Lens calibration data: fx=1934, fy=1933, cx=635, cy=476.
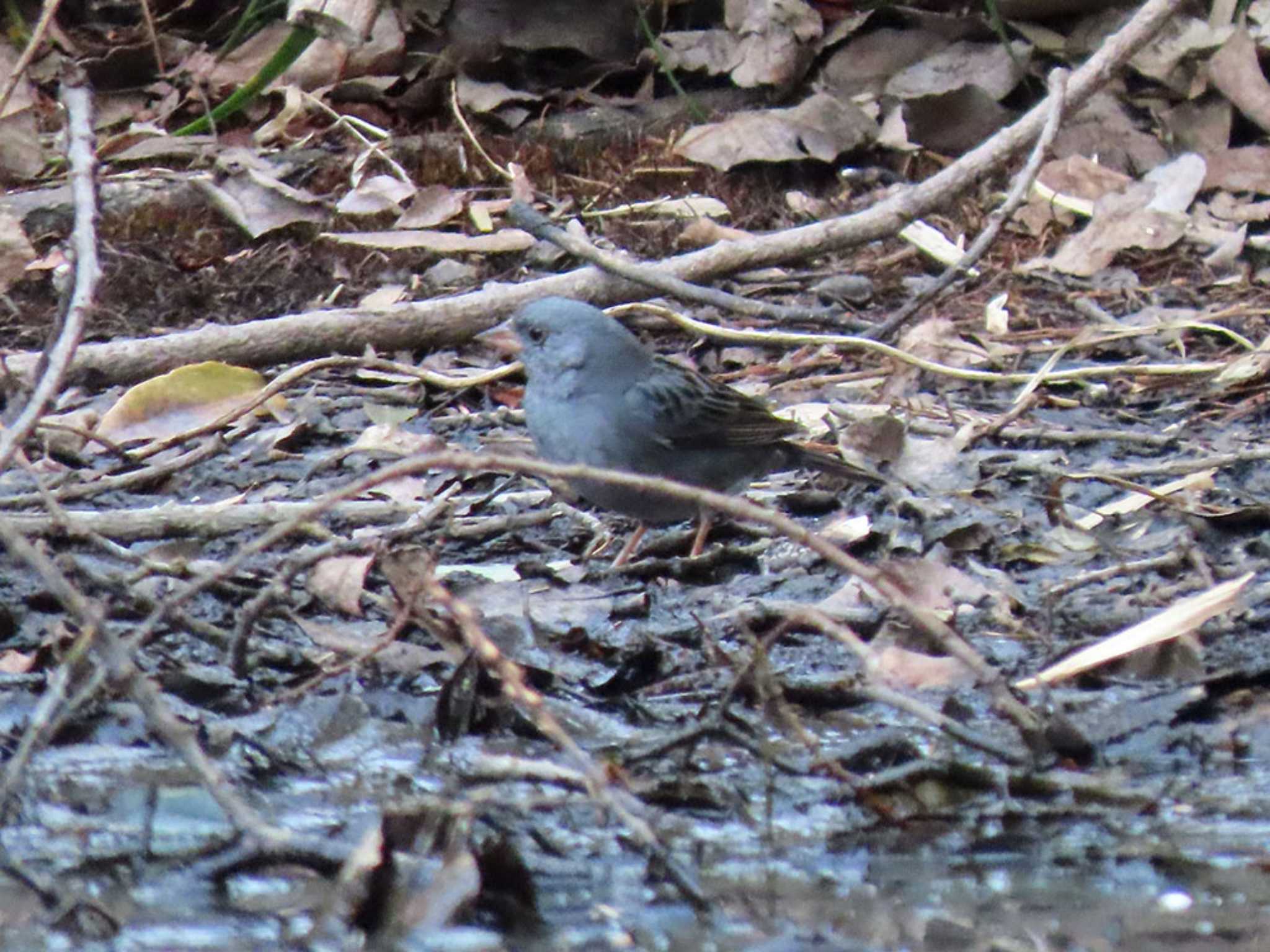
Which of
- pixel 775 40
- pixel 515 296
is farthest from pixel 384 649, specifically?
pixel 775 40

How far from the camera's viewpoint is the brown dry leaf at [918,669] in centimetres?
325

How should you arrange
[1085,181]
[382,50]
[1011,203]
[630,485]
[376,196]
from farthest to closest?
[382,50] < [1085,181] < [376,196] < [1011,203] < [630,485]

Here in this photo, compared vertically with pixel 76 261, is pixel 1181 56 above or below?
below

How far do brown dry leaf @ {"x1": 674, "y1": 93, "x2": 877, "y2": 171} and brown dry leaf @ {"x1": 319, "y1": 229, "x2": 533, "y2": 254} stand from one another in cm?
84

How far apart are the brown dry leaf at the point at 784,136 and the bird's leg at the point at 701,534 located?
102 inches

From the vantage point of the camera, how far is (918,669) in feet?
10.7

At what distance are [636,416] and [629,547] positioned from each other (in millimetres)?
394

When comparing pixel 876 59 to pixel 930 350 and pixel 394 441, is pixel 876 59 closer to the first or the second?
pixel 930 350

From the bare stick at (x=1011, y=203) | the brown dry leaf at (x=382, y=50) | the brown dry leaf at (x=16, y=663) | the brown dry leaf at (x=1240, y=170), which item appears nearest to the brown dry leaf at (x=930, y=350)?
the bare stick at (x=1011, y=203)

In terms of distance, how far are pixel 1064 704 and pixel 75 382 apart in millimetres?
2767

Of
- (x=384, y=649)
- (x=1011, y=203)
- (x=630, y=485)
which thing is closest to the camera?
(x=630, y=485)

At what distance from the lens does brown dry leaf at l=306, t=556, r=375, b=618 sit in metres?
3.71

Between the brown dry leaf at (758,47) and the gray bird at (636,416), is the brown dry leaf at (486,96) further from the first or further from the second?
the gray bird at (636,416)

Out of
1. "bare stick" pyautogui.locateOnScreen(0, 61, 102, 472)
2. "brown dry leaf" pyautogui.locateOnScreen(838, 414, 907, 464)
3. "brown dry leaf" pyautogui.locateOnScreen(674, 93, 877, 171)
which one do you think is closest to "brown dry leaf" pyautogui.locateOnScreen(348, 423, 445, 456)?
"brown dry leaf" pyautogui.locateOnScreen(838, 414, 907, 464)
